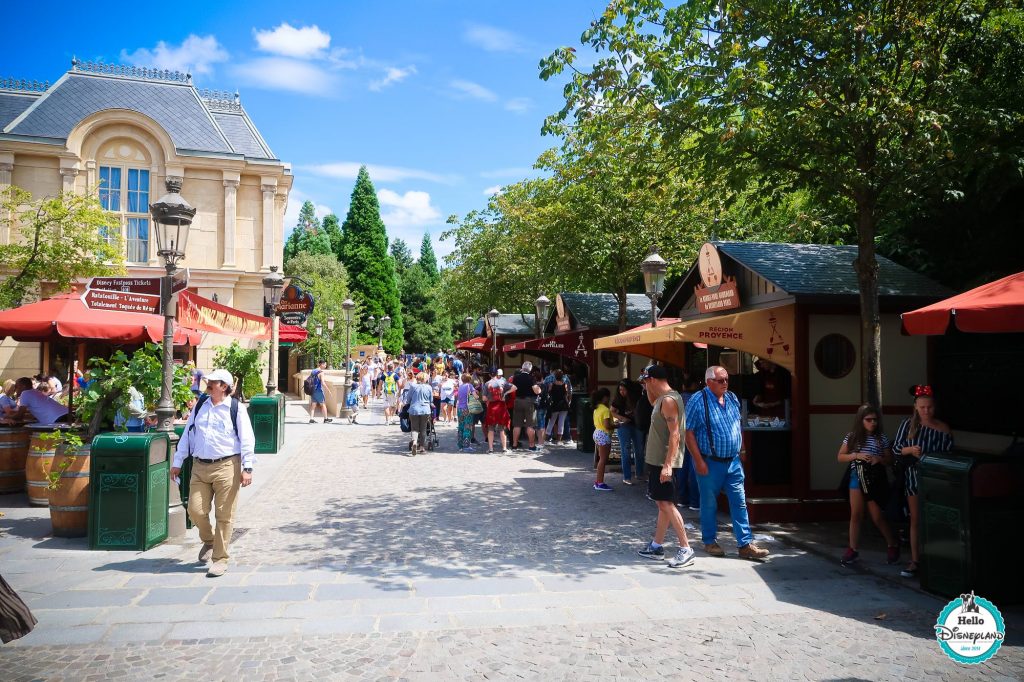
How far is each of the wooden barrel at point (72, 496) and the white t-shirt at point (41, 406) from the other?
2.80 m

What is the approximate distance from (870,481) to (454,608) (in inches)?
159

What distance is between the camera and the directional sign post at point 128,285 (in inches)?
281

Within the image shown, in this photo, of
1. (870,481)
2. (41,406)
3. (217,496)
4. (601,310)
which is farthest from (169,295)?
(601,310)

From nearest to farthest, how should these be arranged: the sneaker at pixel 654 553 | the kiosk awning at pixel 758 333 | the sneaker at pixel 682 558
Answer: the sneaker at pixel 682 558 < the sneaker at pixel 654 553 < the kiosk awning at pixel 758 333

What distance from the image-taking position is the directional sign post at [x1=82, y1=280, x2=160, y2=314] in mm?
7007

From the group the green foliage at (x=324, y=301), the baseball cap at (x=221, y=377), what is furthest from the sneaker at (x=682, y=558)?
the green foliage at (x=324, y=301)

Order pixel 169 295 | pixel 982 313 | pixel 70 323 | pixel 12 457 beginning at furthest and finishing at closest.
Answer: pixel 12 457 → pixel 70 323 → pixel 169 295 → pixel 982 313

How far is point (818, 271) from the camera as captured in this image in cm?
942

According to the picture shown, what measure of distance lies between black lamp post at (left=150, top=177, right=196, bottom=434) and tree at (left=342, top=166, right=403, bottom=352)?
5716 cm

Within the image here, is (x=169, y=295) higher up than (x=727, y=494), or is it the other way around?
(x=169, y=295)

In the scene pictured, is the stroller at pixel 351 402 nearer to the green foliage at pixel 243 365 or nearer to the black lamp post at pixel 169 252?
the green foliage at pixel 243 365

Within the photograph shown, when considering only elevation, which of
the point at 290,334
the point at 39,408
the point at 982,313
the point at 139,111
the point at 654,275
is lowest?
the point at 39,408

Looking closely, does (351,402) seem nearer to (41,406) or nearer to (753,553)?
(41,406)

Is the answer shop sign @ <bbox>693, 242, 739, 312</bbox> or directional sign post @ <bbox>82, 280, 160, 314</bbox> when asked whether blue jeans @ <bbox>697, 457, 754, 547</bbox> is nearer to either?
shop sign @ <bbox>693, 242, 739, 312</bbox>
